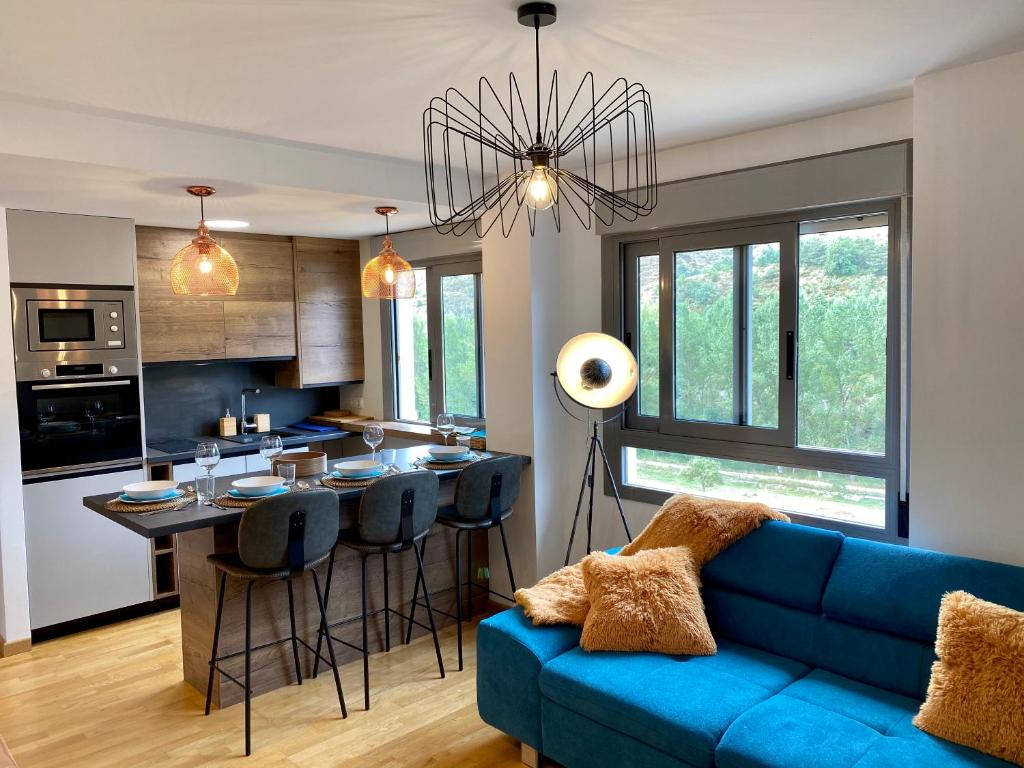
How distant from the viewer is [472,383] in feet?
16.8

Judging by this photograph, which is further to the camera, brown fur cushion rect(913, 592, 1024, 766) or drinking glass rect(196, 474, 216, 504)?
drinking glass rect(196, 474, 216, 504)

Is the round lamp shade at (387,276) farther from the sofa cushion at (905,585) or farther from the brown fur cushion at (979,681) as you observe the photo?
the brown fur cushion at (979,681)

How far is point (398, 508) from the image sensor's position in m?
3.48

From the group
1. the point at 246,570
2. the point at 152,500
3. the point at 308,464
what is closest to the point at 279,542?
the point at 246,570

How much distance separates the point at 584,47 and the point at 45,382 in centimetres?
339

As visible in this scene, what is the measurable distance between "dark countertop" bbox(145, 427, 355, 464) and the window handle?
3170 mm

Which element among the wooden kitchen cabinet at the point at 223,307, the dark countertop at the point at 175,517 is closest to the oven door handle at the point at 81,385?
the wooden kitchen cabinet at the point at 223,307

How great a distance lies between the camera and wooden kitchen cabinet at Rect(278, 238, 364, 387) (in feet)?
17.9

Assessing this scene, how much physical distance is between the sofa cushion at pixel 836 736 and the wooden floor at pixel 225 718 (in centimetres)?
105

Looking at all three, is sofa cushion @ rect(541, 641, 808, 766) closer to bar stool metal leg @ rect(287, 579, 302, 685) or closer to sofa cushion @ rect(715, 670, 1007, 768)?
sofa cushion @ rect(715, 670, 1007, 768)

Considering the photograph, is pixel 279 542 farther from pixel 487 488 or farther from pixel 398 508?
pixel 487 488

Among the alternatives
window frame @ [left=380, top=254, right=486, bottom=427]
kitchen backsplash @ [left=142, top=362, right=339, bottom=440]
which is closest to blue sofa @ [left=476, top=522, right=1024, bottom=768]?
window frame @ [left=380, top=254, right=486, bottom=427]

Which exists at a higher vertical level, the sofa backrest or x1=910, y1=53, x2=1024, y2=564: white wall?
x1=910, y1=53, x2=1024, y2=564: white wall

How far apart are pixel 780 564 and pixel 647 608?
55cm
